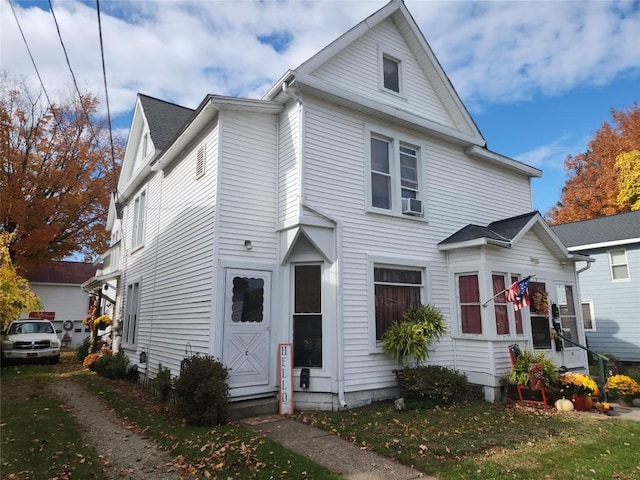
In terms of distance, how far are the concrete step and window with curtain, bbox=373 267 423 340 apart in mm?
2579

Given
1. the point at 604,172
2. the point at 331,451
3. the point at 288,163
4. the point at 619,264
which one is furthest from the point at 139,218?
the point at 604,172

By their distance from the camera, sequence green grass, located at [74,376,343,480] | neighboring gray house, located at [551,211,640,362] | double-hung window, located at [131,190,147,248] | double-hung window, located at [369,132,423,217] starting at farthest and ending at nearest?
neighboring gray house, located at [551,211,640,362]
double-hung window, located at [131,190,147,248]
double-hung window, located at [369,132,423,217]
green grass, located at [74,376,343,480]

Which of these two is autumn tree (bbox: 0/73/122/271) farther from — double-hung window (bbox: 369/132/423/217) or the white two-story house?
double-hung window (bbox: 369/132/423/217)

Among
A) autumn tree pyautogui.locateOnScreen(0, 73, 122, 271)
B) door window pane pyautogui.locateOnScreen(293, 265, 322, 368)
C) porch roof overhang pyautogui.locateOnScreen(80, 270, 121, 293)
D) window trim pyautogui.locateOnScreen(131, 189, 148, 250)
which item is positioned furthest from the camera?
autumn tree pyautogui.locateOnScreen(0, 73, 122, 271)

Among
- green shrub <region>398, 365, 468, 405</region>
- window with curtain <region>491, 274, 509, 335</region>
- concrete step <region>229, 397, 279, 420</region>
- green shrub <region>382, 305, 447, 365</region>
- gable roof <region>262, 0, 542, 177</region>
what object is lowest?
concrete step <region>229, 397, 279, 420</region>

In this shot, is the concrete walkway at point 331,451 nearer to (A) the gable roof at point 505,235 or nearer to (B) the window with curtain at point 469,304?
(B) the window with curtain at point 469,304


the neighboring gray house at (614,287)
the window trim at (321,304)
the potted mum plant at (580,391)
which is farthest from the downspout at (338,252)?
the neighboring gray house at (614,287)

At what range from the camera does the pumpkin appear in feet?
27.0

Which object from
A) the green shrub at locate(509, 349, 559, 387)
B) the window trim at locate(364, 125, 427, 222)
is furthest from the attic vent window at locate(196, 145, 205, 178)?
the green shrub at locate(509, 349, 559, 387)

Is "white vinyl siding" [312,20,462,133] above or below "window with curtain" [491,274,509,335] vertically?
above

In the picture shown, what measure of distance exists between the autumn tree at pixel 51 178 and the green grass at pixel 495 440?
1633 centimetres

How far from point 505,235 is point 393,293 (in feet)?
10.9

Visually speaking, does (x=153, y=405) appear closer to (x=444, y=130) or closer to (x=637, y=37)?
(x=444, y=130)

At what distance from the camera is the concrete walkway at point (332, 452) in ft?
16.2
